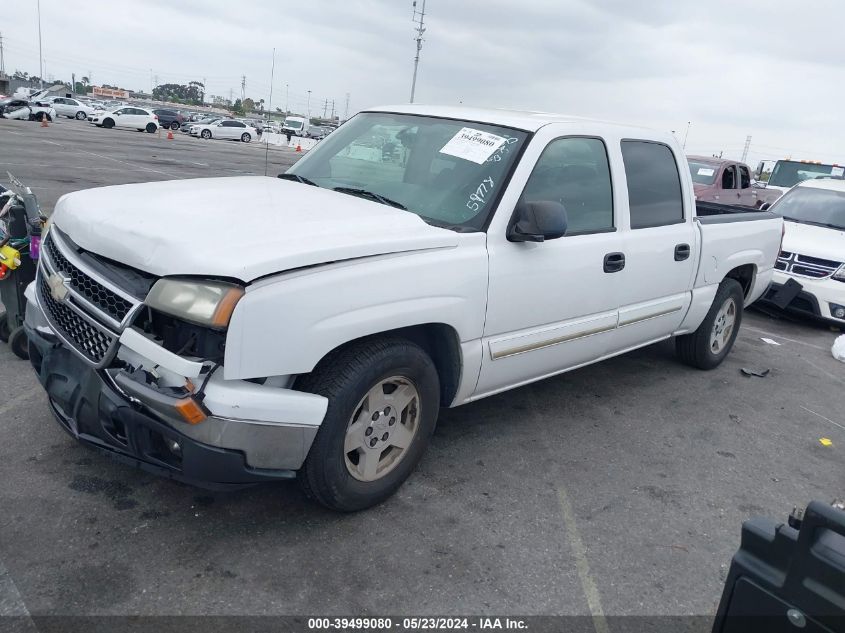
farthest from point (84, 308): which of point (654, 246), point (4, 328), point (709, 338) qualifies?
point (709, 338)

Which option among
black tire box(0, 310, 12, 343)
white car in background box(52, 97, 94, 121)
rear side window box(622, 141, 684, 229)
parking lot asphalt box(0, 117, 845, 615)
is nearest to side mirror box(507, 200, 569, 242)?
rear side window box(622, 141, 684, 229)

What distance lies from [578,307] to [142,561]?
257 cm

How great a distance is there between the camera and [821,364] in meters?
6.59

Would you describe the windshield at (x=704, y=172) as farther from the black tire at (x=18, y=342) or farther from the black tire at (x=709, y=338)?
the black tire at (x=18, y=342)

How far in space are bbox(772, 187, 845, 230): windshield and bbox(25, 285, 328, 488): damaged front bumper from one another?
28.0 feet

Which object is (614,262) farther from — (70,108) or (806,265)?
(70,108)

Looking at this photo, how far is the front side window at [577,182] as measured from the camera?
373 centimetres

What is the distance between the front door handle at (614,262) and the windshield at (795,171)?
58.3ft

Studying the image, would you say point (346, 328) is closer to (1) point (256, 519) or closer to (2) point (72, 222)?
(1) point (256, 519)

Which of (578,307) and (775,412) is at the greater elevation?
(578,307)

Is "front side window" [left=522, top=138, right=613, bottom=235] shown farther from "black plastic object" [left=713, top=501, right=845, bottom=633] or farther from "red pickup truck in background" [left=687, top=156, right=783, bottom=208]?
"red pickup truck in background" [left=687, top=156, right=783, bottom=208]

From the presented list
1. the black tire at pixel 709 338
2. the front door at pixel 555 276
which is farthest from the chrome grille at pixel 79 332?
the black tire at pixel 709 338

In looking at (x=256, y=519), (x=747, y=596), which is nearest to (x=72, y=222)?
(x=256, y=519)

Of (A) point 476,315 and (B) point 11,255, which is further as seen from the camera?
(B) point 11,255
